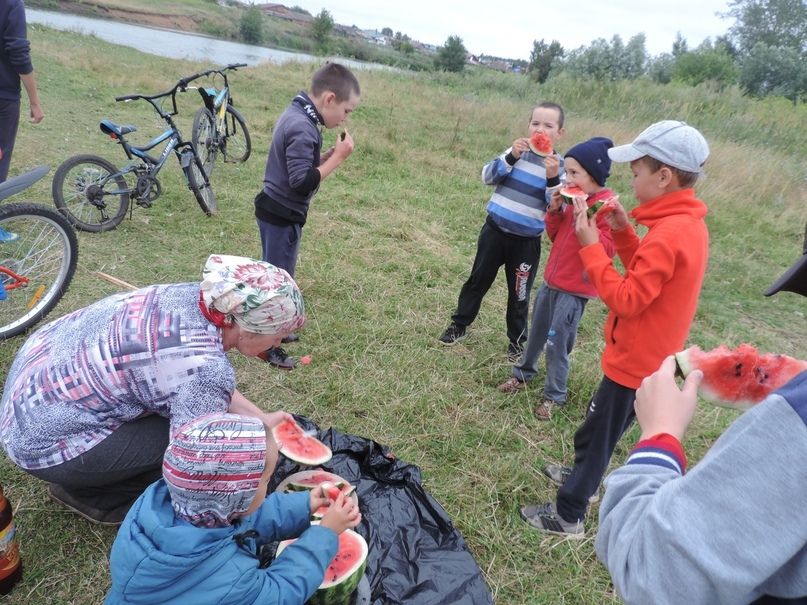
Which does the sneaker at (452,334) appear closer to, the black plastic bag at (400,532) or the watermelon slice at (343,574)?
the black plastic bag at (400,532)

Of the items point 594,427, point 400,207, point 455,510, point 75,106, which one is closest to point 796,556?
point 594,427

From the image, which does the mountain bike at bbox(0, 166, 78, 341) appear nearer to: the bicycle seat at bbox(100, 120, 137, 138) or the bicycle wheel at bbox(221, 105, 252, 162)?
the bicycle seat at bbox(100, 120, 137, 138)

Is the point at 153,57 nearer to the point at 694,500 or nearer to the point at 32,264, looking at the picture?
the point at 32,264

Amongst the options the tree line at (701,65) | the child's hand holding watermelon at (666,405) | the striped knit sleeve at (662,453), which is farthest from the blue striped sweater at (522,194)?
the tree line at (701,65)

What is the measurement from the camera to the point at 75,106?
30.8 feet

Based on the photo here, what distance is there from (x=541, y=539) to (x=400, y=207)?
17.2 ft

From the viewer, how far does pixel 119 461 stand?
2.05 metres

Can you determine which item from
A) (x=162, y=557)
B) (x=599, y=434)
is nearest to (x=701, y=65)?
(x=599, y=434)

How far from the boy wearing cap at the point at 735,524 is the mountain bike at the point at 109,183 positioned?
216 inches

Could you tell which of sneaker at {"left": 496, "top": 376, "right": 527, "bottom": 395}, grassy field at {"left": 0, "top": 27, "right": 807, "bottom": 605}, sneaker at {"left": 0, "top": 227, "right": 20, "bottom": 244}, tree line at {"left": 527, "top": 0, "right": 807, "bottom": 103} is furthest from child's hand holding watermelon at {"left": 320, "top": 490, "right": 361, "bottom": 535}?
tree line at {"left": 527, "top": 0, "right": 807, "bottom": 103}

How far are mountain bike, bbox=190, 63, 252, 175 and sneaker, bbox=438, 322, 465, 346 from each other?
3952 mm

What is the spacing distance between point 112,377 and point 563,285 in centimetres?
248

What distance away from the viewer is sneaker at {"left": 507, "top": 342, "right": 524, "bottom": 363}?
412cm

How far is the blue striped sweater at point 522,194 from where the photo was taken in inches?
139
